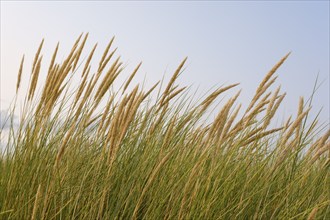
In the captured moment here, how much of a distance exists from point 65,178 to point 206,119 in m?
1.21

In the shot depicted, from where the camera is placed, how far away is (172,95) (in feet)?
8.68

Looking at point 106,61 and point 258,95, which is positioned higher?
point 106,61

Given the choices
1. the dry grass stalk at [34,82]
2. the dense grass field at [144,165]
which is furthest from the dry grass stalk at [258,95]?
the dry grass stalk at [34,82]

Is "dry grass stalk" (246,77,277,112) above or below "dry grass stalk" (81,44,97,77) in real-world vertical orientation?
below

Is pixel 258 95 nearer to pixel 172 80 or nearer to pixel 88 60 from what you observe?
pixel 172 80

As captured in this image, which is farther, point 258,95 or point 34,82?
point 34,82

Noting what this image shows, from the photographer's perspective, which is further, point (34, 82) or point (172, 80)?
point (34, 82)

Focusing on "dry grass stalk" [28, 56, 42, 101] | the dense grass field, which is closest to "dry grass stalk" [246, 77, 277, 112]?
the dense grass field

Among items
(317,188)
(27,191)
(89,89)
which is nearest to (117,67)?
(89,89)

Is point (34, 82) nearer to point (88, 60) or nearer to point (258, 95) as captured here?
point (88, 60)

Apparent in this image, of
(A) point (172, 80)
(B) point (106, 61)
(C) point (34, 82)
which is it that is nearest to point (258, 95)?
(A) point (172, 80)

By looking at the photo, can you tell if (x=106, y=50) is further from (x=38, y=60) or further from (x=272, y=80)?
(x=272, y=80)

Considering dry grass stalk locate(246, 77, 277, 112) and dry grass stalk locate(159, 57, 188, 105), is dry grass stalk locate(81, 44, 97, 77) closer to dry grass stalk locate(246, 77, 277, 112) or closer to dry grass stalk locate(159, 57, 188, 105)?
dry grass stalk locate(159, 57, 188, 105)

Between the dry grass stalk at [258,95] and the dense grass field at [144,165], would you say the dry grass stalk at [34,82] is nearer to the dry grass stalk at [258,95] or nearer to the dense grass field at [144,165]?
the dense grass field at [144,165]
